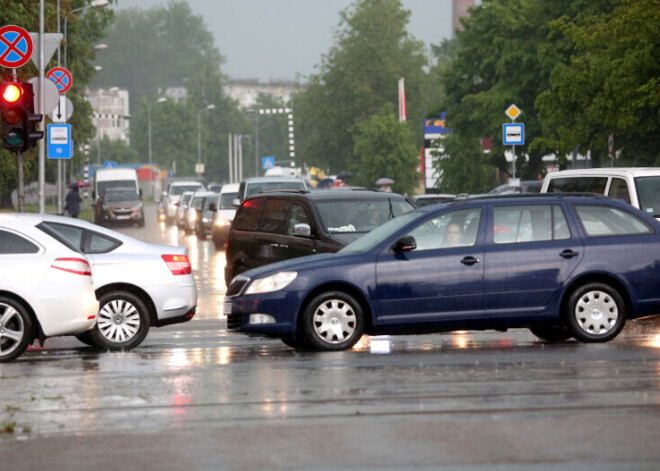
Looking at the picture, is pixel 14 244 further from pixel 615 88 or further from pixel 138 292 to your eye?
pixel 615 88

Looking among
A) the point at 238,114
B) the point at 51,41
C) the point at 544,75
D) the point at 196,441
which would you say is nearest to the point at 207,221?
the point at 544,75

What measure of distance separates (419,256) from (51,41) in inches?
703

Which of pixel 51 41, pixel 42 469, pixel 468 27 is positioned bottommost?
pixel 42 469

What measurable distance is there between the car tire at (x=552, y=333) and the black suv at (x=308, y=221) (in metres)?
3.01

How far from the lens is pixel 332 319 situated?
1349cm

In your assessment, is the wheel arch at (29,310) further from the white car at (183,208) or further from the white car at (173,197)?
the white car at (173,197)

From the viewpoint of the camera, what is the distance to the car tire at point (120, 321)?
14.5m

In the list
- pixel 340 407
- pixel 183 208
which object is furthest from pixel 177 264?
pixel 183 208

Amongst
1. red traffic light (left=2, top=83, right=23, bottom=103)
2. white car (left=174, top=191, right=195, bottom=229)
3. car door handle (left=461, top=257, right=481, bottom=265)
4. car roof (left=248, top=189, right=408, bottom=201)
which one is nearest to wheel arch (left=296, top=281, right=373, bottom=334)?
car door handle (left=461, top=257, right=481, bottom=265)

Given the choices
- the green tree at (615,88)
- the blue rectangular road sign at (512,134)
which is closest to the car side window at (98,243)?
the green tree at (615,88)

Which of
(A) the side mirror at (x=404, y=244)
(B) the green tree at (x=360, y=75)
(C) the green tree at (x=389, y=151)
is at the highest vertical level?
(B) the green tree at (x=360, y=75)

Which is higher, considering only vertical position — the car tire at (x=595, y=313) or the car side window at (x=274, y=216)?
the car side window at (x=274, y=216)

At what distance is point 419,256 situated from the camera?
13.5 m

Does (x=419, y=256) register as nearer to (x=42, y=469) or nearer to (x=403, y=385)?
(x=403, y=385)
